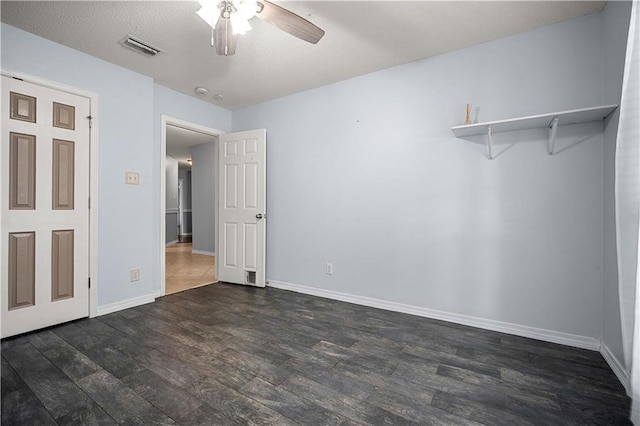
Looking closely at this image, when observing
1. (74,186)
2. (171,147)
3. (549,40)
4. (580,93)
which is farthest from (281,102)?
(171,147)

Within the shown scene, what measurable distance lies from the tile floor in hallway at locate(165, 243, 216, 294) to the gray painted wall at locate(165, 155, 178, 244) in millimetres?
1978

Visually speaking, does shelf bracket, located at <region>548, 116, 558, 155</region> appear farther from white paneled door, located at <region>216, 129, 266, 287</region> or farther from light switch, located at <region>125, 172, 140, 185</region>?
light switch, located at <region>125, 172, 140, 185</region>

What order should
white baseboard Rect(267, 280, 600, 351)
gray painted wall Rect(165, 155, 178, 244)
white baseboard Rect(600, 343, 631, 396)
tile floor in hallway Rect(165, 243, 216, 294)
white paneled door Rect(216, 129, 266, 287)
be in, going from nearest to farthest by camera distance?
1. white baseboard Rect(600, 343, 631, 396)
2. white baseboard Rect(267, 280, 600, 351)
3. white paneled door Rect(216, 129, 266, 287)
4. tile floor in hallway Rect(165, 243, 216, 294)
5. gray painted wall Rect(165, 155, 178, 244)

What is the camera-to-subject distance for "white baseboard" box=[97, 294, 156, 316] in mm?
2838

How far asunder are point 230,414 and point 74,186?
8.08 ft

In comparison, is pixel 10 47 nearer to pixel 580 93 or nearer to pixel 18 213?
pixel 18 213

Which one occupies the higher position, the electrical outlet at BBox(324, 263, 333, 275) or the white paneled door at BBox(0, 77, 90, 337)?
the white paneled door at BBox(0, 77, 90, 337)

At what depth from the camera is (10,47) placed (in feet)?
7.60

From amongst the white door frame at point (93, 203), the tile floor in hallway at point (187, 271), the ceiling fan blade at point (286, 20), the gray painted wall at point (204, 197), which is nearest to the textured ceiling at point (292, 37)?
the ceiling fan blade at point (286, 20)

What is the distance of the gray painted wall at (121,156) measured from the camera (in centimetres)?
261

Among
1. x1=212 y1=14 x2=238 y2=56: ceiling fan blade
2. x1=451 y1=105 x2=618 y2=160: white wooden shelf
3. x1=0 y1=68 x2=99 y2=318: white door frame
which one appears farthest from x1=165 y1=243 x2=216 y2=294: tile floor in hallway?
x1=451 y1=105 x2=618 y2=160: white wooden shelf

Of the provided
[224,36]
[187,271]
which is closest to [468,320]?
[224,36]

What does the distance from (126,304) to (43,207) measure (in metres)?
1.17

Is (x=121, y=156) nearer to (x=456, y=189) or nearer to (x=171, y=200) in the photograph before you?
(x=456, y=189)
